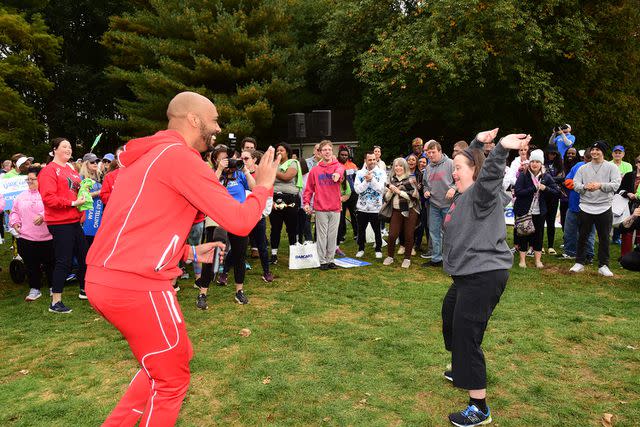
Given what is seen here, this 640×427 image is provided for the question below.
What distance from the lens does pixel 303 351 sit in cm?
512

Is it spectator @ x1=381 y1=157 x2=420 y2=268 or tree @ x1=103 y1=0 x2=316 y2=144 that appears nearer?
spectator @ x1=381 y1=157 x2=420 y2=268

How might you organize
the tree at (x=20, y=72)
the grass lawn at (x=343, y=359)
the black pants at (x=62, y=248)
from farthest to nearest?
the tree at (x=20, y=72)
the black pants at (x=62, y=248)
the grass lawn at (x=343, y=359)

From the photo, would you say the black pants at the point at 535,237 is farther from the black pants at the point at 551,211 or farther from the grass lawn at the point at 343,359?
the grass lawn at the point at 343,359

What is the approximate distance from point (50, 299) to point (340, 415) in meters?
5.45

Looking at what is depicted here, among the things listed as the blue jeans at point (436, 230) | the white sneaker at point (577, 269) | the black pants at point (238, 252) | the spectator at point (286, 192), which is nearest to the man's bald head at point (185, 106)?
the black pants at point (238, 252)

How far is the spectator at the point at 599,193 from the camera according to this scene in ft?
26.1

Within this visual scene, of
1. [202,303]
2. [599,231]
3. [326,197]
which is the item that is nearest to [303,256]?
[326,197]

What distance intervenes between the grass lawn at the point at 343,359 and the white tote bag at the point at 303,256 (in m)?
1.42

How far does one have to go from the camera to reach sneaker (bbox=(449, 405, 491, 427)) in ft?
12.0

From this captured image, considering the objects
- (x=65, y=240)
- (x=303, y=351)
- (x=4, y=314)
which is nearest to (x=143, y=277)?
(x=303, y=351)

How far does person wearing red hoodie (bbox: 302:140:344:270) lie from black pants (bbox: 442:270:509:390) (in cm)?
525

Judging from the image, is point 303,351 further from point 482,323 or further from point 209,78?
point 209,78

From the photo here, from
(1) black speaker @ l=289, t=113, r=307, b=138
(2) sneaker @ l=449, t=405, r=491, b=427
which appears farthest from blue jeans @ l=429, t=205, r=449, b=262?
(1) black speaker @ l=289, t=113, r=307, b=138

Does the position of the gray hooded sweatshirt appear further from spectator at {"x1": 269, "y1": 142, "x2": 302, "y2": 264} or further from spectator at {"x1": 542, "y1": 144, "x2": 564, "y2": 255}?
spectator at {"x1": 542, "y1": 144, "x2": 564, "y2": 255}
